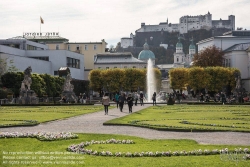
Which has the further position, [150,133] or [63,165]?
[150,133]

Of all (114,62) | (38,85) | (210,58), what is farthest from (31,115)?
(114,62)

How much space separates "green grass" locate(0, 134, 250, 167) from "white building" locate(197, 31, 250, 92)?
102343 millimetres

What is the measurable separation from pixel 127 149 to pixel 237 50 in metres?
117

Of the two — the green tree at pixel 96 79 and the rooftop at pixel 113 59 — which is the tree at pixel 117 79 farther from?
the rooftop at pixel 113 59

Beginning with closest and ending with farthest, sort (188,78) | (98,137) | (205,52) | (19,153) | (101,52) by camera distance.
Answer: (19,153)
(98,137)
(188,78)
(205,52)
(101,52)

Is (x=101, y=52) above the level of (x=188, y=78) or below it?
above

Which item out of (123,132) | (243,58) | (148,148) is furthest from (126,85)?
(148,148)

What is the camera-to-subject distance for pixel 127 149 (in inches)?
712

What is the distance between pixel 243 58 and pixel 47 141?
117 m

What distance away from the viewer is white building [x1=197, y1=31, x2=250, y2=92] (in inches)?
5162

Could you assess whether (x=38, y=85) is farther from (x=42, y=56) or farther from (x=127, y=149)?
(x=127, y=149)

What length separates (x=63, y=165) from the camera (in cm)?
1470

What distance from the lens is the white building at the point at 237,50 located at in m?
131

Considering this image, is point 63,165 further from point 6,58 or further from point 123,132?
point 6,58
